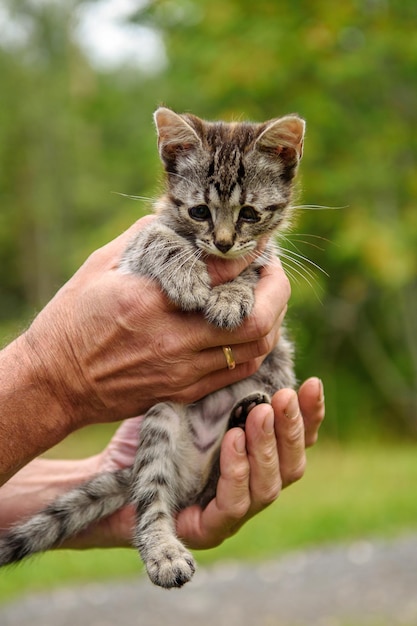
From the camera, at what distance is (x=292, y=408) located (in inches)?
126

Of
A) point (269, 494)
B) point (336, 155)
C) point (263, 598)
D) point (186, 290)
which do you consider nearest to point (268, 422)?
point (269, 494)

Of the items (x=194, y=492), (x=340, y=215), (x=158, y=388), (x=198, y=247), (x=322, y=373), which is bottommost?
(x=322, y=373)

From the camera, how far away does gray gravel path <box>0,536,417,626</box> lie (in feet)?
20.5

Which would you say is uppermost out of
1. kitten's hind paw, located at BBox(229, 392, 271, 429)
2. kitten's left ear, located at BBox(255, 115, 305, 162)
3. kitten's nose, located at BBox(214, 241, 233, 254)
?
kitten's left ear, located at BBox(255, 115, 305, 162)

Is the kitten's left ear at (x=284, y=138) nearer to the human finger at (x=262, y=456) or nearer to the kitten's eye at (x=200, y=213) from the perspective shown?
the kitten's eye at (x=200, y=213)

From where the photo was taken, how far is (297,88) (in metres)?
11.8

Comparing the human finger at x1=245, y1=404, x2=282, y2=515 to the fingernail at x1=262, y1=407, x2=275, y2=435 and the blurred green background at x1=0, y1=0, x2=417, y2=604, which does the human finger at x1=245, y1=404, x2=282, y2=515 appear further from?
the blurred green background at x1=0, y1=0, x2=417, y2=604

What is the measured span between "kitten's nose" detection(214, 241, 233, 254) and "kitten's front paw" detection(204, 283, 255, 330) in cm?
16

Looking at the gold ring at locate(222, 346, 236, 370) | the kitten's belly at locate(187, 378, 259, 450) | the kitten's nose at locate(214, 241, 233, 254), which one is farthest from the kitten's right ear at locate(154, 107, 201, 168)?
the kitten's belly at locate(187, 378, 259, 450)

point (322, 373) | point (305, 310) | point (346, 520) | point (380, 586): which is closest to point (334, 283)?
point (305, 310)

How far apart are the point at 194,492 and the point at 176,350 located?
785 millimetres

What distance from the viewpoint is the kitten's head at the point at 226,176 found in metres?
3.29

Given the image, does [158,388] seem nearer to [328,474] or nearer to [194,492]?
[194,492]

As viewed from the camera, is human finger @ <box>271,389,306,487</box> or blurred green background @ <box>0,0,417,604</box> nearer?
human finger @ <box>271,389,306,487</box>
